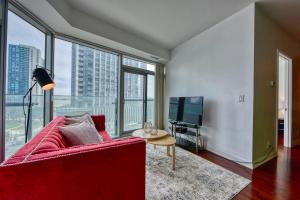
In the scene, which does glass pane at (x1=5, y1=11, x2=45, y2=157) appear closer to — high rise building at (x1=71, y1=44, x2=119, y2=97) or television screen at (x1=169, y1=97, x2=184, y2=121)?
high rise building at (x1=71, y1=44, x2=119, y2=97)

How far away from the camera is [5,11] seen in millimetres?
1737

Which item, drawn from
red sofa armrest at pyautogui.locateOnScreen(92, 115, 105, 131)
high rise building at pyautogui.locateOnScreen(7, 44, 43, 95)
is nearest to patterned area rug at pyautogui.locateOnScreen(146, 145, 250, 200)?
red sofa armrest at pyautogui.locateOnScreen(92, 115, 105, 131)

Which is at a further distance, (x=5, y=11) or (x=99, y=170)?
(x=5, y=11)

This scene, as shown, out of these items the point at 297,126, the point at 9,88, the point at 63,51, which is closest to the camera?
the point at 9,88

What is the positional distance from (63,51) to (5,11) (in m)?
1.30

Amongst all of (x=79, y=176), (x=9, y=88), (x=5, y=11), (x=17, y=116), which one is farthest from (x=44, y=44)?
(x=79, y=176)

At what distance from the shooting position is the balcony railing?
1979 millimetres

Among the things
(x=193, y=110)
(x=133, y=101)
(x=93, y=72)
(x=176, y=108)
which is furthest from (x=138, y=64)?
(x=193, y=110)

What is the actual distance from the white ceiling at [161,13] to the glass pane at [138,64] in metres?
0.82

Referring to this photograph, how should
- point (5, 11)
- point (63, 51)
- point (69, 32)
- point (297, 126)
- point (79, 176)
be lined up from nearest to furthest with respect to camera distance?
point (79, 176)
point (5, 11)
point (69, 32)
point (63, 51)
point (297, 126)

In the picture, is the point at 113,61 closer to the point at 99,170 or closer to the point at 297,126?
the point at 99,170

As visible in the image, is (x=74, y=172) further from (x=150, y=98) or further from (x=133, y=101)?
(x=150, y=98)

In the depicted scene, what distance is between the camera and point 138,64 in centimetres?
436

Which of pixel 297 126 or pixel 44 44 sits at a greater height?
pixel 44 44
